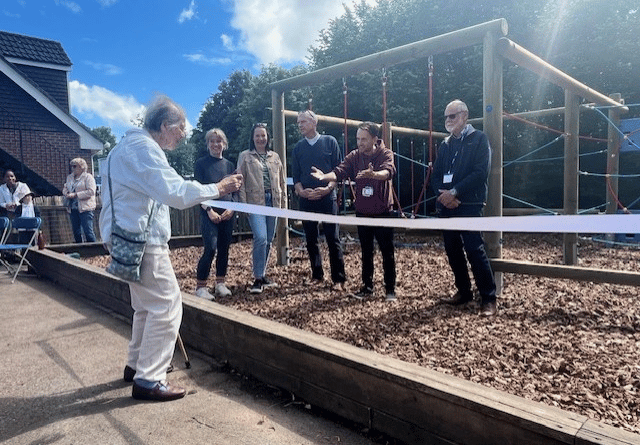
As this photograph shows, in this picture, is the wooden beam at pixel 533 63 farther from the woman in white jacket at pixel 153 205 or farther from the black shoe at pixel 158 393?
the black shoe at pixel 158 393

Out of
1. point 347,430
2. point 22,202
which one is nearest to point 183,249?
point 22,202

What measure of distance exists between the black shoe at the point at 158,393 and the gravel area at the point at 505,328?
4.10ft

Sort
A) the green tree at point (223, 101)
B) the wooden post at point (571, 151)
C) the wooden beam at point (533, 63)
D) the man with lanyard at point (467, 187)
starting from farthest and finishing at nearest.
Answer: the green tree at point (223, 101), the wooden post at point (571, 151), the wooden beam at point (533, 63), the man with lanyard at point (467, 187)

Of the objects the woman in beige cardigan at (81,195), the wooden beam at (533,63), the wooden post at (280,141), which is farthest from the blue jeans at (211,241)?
the woman in beige cardigan at (81,195)

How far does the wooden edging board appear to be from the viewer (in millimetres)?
1981

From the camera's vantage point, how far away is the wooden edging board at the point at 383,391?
1981 millimetres

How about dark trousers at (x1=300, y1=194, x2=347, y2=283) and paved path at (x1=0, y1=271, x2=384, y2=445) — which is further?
dark trousers at (x1=300, y1=194, x2=347, y2=283)

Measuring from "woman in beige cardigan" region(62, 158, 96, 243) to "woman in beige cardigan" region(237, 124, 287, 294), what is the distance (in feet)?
14.5

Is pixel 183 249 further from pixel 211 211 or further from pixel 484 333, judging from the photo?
pixel 484 333

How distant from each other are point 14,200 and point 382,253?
7.76m

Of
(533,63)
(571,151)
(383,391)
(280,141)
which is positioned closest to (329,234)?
(280,141)

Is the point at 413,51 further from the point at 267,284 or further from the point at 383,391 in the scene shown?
the point at 383,391

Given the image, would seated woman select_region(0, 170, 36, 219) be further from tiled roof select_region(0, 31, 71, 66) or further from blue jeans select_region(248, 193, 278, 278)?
tiled roof select_region(0, 31, 71, 66)

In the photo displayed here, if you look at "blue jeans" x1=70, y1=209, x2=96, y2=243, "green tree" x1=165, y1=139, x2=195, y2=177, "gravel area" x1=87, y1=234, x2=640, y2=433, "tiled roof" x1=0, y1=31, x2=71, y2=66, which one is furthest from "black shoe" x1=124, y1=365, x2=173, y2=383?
"green tree" x1=165, y1=139, x2=195, y2=177
